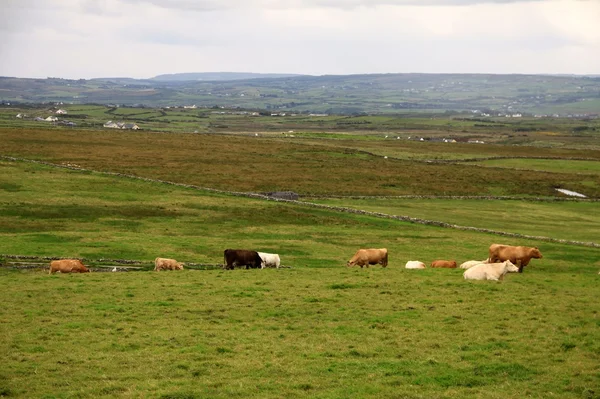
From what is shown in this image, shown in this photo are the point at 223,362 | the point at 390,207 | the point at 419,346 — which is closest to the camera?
the point at 223,362

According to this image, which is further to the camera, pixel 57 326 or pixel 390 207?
pixel 390 207

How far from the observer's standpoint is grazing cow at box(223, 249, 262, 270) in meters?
36.5

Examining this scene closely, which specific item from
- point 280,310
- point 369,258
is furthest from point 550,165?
point 280,310

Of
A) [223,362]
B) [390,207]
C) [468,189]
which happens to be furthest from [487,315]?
[468,189]

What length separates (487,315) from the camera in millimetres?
24422

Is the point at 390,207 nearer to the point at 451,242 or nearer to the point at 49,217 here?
the point at 451,242

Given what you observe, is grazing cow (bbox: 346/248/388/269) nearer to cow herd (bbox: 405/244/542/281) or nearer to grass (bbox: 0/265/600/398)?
cow herd (bbox: 405/244/542/281)

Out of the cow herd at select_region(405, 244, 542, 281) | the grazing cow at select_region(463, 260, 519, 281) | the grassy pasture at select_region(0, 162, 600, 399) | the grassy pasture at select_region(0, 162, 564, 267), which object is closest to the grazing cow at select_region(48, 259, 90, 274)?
the grassy pasture at select_region(0, 162, 600, 399)

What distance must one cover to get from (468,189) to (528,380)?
2800 inches

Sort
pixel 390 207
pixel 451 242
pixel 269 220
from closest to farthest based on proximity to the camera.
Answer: pixel 451 242, pixel 269 220, pixel 390 207

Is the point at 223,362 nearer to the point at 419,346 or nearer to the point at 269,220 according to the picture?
the point at 419,346

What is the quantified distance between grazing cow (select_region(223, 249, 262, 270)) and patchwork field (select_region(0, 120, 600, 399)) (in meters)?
1.85

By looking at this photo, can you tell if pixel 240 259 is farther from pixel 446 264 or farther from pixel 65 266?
pixel 446 264

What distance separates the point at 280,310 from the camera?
25469mm
